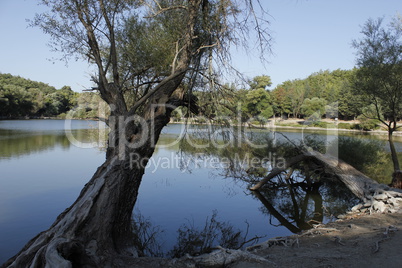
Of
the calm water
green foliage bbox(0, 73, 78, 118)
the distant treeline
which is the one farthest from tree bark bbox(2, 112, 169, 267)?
green foliage bbox(0, 73, 78, 118)

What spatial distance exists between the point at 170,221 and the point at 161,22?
4.51m

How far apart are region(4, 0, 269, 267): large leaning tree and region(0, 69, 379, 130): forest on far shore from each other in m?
0.67

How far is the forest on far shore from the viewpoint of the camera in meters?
6.29

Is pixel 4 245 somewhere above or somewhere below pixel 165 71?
below

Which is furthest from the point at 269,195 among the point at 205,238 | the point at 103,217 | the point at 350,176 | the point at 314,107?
the point at 314,107

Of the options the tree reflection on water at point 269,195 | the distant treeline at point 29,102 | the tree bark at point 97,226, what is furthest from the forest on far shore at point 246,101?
the tree bark at point 97,226

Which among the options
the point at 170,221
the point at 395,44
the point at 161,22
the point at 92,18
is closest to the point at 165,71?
the point at 161,22

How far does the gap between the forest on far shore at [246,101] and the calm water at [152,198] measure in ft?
4.84

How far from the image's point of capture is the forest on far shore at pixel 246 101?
247 inches

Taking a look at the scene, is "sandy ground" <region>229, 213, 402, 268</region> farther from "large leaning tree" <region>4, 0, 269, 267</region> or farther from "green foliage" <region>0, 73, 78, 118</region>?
"green foliage" <region>0, 73, 78, 118</region>

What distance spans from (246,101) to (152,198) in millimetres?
3676

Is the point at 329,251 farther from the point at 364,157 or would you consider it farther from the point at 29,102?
the point at 29,102

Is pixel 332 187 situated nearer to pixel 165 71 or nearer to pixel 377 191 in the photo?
pixel 377 191

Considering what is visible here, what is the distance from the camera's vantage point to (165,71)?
6.81 meters
